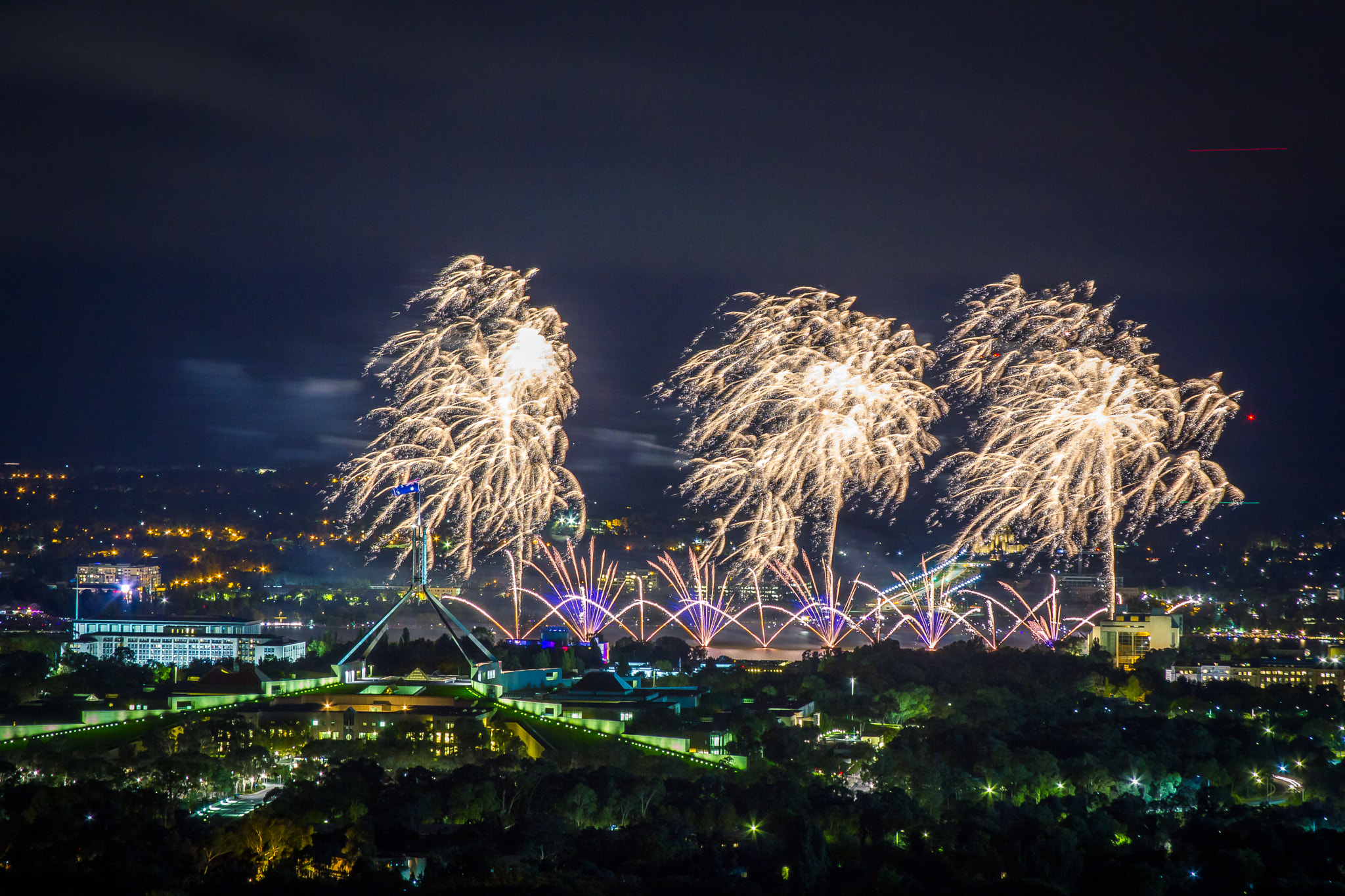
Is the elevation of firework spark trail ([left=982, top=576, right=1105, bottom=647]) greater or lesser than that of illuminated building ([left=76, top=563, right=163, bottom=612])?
lesser

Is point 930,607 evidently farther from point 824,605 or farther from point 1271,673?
point 1271,673

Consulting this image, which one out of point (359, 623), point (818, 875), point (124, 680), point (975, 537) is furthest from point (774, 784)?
point (359, 623)

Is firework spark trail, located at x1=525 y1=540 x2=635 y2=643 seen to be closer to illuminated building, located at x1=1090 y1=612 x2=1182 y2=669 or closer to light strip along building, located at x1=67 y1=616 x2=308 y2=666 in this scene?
light strip along building, located at x1=67 y1=616 x2=308 y2=666

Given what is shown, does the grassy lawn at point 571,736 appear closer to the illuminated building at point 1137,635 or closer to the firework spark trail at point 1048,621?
the firework spark trail at point 1048,621

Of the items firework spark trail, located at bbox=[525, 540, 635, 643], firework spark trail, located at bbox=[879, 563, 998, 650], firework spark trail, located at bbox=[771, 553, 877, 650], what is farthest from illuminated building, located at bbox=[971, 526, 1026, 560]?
firework spark trail, located at bbox=[525, 540, 635, 643]

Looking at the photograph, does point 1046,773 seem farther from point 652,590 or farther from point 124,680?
point 652,590

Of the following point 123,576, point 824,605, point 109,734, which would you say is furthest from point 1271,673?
point 123,576

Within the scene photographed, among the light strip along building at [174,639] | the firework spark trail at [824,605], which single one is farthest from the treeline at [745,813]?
the light strip along building at [174,639]
